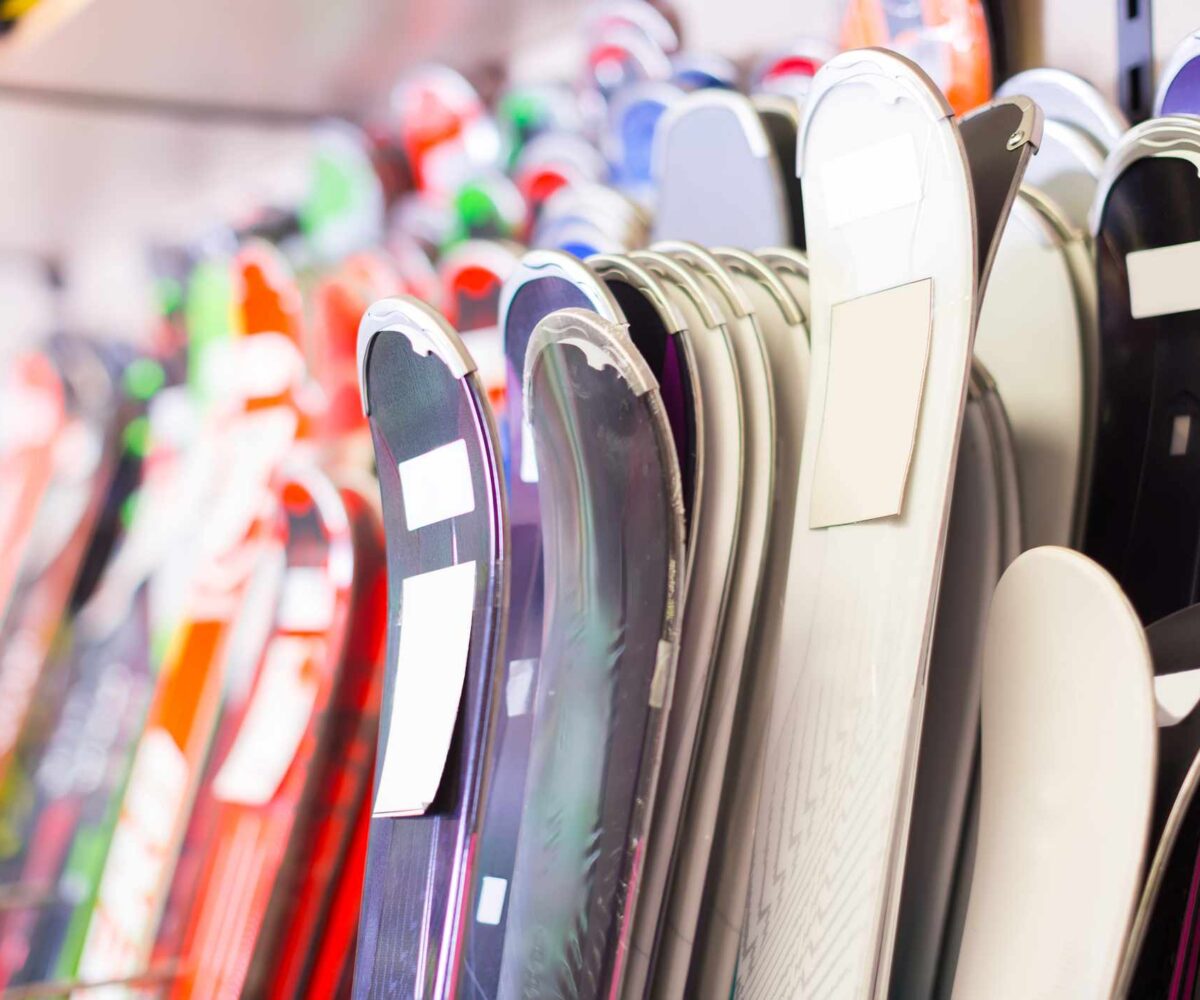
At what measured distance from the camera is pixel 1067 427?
3.35 feet

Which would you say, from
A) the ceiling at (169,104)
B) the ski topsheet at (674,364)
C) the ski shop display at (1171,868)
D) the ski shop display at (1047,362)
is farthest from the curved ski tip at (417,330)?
the ceiling at (169,104)

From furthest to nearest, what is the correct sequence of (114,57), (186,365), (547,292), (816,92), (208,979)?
(186,365) → (114,57) → (208,979) → (547,292) → (816,92)

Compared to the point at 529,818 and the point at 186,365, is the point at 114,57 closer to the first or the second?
the point at 186,365

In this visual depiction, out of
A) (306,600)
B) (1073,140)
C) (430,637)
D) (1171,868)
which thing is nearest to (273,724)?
(306,600)

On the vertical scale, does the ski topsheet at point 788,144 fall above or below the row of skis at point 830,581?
above

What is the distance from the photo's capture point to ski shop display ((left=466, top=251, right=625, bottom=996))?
3.53 ft

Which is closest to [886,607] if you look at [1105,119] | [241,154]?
[1105,119]

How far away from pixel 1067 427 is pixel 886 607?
24 cm

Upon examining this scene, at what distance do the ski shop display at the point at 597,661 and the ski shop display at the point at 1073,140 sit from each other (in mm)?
412

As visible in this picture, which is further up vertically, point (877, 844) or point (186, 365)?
point (186, 365)

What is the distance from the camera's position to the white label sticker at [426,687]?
98 cm

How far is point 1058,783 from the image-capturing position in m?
0.78

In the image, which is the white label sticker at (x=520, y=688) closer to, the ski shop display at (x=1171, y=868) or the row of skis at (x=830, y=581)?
the row of skis at (x=830, y=581)

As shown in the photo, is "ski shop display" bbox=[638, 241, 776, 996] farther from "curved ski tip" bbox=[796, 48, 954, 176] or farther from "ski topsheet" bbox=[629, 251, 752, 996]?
"curved ski tip" bbox=[796, 48, 954, 176]
